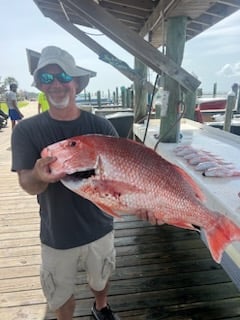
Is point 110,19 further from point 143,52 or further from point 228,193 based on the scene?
point 228,193

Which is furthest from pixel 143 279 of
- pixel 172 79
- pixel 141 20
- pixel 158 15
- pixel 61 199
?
pixel 141 20

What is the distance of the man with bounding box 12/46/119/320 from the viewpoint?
156cm

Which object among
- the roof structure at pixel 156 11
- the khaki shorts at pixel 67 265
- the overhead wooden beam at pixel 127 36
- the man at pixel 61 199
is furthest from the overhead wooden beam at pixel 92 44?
the khaki shorts at pixel 67 265

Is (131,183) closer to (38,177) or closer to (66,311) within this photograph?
(38,177)

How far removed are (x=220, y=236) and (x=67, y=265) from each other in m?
0.92

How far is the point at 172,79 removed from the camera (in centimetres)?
316

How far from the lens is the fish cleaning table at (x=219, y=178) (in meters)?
1.62

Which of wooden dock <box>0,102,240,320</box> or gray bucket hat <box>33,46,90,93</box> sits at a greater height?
gray bucket hat <box>33,46,90,93</box>

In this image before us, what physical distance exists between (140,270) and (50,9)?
4271mm

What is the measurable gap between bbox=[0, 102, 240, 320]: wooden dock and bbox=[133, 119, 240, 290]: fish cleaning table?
0.28 metres

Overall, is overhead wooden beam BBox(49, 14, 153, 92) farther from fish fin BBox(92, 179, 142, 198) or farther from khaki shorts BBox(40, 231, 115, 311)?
fish fin BBox(92, 179, 142, 198)

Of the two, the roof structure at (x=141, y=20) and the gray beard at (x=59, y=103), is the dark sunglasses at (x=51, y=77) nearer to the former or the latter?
the gray beard at (x=59, y=103)

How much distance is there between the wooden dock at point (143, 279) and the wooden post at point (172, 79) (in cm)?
113

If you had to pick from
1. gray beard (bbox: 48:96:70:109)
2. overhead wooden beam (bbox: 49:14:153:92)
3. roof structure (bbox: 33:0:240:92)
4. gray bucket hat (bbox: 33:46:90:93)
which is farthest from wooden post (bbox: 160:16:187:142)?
gray beard (bbox: 48:96:70:109)
